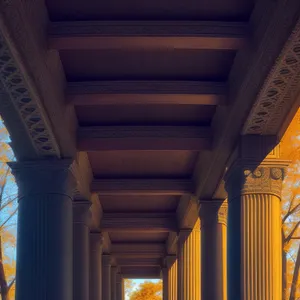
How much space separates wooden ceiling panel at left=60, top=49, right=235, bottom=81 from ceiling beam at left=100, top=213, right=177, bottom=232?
1284 cm

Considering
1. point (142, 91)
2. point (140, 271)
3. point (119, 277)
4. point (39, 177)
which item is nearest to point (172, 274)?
point (119, 277)

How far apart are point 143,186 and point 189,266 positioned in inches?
160

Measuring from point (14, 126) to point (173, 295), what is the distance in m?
20.0

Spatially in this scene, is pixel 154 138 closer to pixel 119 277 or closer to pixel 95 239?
pixel 95 239

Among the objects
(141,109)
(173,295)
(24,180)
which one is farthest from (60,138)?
(173,295)

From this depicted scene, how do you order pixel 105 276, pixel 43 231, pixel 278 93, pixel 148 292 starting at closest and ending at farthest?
pixel 278 93 < pixel 43 231 < pixel 105 276 < pixel 148 292

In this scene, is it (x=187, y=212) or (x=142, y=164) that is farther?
(x=187, y=212)

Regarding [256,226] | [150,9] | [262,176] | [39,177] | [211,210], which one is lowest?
[256,226]

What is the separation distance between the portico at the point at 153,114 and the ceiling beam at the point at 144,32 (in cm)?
2

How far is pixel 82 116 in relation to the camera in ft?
56.4

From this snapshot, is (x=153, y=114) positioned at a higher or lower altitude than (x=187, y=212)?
higher

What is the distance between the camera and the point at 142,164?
21.4 meters

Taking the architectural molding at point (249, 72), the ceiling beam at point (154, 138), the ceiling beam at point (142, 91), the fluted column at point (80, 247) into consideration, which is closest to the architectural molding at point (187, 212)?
the fluted column at point (80, 247)

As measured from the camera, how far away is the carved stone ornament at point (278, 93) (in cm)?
1211
